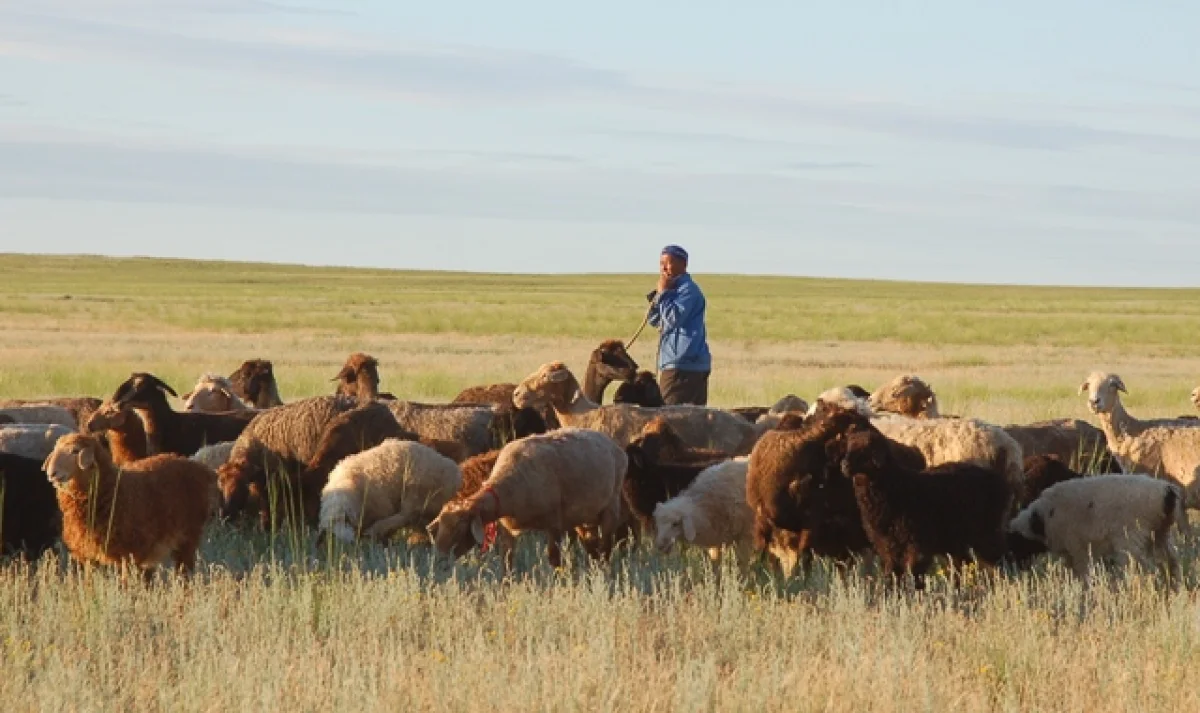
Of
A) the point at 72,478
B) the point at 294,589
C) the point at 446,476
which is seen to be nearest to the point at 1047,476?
the point at 446,476

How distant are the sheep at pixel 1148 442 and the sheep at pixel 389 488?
6.06m

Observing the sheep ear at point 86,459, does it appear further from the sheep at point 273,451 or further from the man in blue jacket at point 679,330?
the man in blue jacket at point 679,330

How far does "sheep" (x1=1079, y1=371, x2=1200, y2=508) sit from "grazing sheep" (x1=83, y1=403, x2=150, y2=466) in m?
7.93

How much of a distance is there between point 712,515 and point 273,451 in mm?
3557

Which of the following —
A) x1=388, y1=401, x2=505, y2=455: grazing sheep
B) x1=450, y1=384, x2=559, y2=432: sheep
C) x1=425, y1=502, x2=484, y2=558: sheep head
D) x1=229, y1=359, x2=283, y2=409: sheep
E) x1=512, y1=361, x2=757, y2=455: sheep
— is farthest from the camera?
x1=229, y1=359, x2=283, y2=409: sheep

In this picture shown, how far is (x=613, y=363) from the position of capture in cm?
1750

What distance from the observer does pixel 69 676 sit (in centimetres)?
749

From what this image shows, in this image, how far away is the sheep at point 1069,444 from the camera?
586 inches

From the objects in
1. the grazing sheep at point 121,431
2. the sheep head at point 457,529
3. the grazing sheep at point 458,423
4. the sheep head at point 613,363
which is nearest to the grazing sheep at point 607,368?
the sheep head at point 613,363

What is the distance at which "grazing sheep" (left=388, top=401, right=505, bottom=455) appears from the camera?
47.2 feet

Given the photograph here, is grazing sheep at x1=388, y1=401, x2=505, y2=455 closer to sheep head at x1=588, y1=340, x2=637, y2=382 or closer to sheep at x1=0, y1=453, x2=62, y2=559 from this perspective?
sheep head at x1=588, y1=340, x2=637, y2=382

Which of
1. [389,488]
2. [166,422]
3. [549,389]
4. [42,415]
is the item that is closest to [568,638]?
[389,488]

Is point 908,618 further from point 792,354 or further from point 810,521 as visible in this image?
point 792,354

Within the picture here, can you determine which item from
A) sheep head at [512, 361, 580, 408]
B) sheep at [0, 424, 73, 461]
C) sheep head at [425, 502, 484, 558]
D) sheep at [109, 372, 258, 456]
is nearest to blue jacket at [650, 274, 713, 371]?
sheep head at [512, 361, 580, 408]
